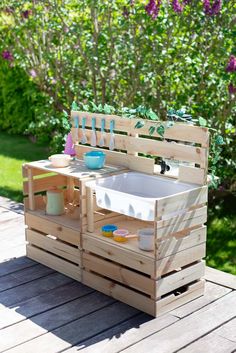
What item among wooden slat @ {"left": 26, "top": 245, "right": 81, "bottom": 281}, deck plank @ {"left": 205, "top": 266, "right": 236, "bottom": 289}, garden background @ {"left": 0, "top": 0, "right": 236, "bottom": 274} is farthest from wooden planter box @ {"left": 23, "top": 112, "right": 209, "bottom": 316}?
garden background @ {"left": 0, "top": 0, "right": 236, "bottom": 274}

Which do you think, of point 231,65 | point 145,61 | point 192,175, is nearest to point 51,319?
point 192,175

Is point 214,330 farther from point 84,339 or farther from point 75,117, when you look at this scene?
point 75,117

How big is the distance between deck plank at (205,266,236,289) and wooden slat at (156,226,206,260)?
375 mm

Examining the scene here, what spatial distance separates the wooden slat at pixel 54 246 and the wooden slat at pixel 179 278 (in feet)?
1.99

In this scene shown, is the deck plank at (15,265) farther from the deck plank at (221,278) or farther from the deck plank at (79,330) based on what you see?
the deck plank at (221,278)

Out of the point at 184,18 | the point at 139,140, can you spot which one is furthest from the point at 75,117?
the point at 184,18

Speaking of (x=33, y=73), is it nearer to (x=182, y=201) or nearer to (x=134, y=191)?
(x=134, y=191)

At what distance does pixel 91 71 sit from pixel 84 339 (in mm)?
2755

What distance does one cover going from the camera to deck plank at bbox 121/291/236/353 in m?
2.63

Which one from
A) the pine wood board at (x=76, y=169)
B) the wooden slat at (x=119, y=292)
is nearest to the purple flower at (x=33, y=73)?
the pine wood board at (x=76, y=169)

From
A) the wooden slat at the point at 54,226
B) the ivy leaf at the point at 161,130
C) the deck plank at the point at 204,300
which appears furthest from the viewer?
the wooden slat at the point at 54,226

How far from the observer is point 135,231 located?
132 inches

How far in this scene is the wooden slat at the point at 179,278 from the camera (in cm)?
287

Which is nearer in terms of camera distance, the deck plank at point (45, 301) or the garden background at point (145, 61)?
the deck plank at point (45, 301)
